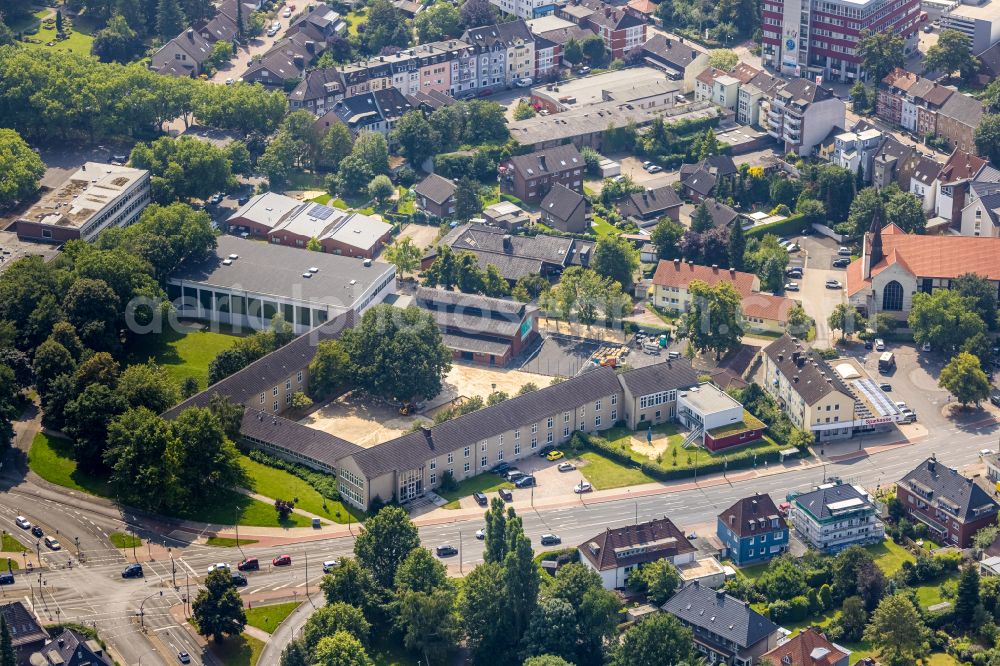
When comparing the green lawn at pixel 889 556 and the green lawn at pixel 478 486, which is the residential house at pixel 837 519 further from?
the green lawn at pixel 478 486

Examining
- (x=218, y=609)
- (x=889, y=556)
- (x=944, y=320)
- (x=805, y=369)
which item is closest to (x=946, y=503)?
(x=889, y=556)

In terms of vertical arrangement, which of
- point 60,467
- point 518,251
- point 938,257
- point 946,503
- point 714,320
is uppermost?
point 60,467

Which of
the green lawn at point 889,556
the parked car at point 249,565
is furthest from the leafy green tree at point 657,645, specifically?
the parked car at point 249,565

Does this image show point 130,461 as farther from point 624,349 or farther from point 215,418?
point 624,349

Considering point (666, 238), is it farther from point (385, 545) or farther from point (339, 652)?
point (339, 652)

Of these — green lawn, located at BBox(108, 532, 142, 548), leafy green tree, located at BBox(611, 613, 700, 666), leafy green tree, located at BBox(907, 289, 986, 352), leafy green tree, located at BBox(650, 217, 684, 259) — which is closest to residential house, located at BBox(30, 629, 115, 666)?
green lawn, located at BBox(108, 532, 142, 548)

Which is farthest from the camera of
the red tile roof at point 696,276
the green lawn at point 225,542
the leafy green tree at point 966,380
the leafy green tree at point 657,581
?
the red tile roof at point 696,276

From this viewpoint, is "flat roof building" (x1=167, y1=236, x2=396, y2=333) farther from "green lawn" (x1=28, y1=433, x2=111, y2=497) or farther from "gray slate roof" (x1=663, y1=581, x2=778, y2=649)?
"gray slate roof" (x1=663, y1=581, x2=778, y2=649)
